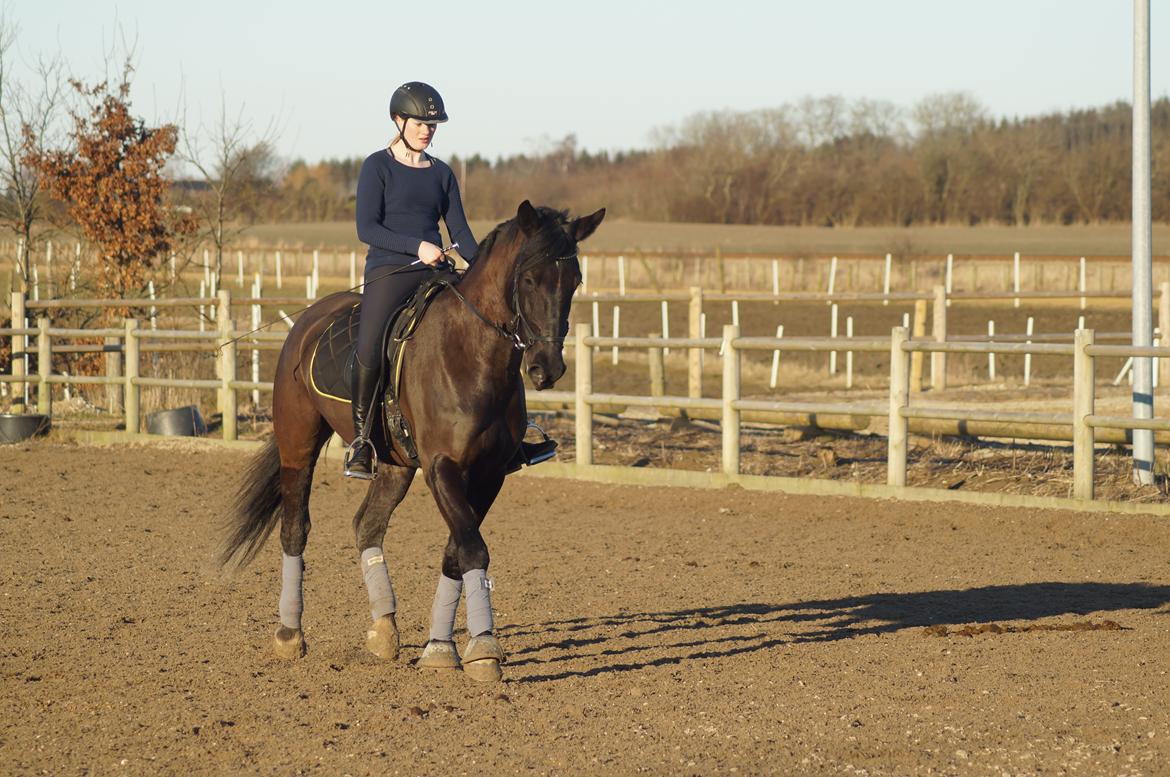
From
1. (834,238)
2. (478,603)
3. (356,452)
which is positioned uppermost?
(834,238)

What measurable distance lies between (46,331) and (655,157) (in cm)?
9478

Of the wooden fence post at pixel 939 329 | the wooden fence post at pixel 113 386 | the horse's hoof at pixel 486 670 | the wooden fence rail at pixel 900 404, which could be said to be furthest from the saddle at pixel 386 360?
the wooden fence post at pixel 939 329

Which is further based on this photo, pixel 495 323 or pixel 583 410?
pixel 583 410

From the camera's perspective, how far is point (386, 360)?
6199 millimetres

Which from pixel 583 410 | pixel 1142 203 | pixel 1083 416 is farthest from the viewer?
pixel 583 410

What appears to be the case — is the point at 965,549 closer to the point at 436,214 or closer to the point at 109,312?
the point at 436,214

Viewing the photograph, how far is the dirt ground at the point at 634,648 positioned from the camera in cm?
471

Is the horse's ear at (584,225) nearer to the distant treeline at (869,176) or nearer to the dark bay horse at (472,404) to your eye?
the dark bay horse at (472,404)

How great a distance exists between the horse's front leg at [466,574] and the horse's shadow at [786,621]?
0.89 ft

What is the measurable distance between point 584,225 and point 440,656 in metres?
1.89

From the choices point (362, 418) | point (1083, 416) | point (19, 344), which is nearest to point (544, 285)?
point (362, 418)

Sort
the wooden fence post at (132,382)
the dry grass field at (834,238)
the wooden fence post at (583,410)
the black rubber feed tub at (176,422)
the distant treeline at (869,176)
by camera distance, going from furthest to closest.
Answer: the distant treeline at (869,176) < the dry grass field at (834,238) < the black rubber feed tub at (176,422) < the wooden fence post at (132,382) < the wooden fence post at (583,410)

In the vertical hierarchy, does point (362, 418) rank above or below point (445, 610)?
above

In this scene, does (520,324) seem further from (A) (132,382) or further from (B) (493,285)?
(A) (132,382)
